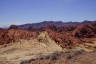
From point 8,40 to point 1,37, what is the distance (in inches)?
70.0

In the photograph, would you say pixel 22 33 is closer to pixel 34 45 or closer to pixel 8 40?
pixel 8 40

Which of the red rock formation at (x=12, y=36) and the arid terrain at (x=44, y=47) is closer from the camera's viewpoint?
the arid terrain at (x=44, y=47)

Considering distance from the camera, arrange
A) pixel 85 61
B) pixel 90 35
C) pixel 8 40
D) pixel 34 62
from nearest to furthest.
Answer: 1. pixel 85 61
2. pixel 34 62
3. pixel 8 40
4. pixel 90 35

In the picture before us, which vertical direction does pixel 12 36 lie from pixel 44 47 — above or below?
above

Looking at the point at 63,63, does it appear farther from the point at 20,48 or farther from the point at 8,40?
the point at 8,40

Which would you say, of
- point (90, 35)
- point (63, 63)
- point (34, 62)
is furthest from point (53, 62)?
point (90, 35)

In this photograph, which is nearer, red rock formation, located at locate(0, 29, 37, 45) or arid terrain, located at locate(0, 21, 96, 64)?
arid terrain, located at locate(0, 21, 96, 64)

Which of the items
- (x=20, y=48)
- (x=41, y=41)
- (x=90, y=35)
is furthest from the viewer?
(x=90, y=35)

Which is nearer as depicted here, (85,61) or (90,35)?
(85,61)

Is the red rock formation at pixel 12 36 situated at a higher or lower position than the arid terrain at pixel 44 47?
higher

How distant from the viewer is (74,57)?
8500 mm

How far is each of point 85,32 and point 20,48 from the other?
65.1ft

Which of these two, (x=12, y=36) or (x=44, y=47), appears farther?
(x=12, y=36)

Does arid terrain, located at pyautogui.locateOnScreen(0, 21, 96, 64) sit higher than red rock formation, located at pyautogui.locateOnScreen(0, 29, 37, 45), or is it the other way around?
red rock formation, located at pyautogui.locateOnScreen(0, 29, 37, 45)
